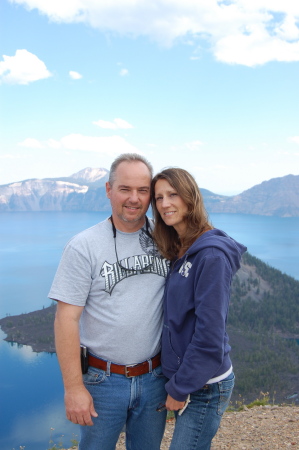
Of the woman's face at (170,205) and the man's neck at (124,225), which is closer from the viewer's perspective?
the woman's face at (170,205)

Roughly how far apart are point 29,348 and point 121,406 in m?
59.7

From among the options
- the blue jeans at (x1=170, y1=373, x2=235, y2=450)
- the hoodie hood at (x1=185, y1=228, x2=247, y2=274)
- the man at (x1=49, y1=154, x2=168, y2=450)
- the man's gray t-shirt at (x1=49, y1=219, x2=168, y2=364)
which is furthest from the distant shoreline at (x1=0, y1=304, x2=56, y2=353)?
the hoodie hood at (x1=185, y1=228, x2=247, y2=274)

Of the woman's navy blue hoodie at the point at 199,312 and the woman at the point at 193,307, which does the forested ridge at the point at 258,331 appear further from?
the woman's navy blue hoodie at the point at 199,312

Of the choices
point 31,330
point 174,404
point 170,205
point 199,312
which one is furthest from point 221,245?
point 31,330

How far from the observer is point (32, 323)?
62.3 metres

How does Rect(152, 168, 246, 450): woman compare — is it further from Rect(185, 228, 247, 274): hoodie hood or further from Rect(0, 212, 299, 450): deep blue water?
Rect(0, 212, 299, 450): deep blue water

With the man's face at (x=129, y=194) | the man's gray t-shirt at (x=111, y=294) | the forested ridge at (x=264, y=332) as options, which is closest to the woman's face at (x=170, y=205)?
the man's face at (x=129, y=194)

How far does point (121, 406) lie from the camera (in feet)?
8.59

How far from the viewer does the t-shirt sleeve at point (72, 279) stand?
8.18 ft

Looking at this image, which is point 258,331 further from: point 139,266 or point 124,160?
point 124,160

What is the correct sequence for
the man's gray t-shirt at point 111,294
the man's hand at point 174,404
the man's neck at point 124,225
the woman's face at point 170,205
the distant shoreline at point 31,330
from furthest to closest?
the distant shoreline at point 31,330
the man's neck at point 124,225
the woman's face at point 170,205
the man's gray t-shirt at point 111,294
the man's hand at point 174,404

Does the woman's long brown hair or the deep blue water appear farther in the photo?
the deep blue water

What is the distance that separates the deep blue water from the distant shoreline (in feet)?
6.06

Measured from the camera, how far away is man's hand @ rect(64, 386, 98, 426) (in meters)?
2.51
